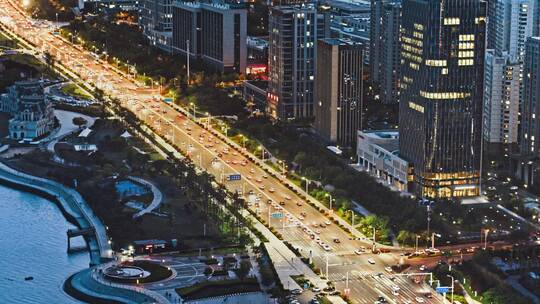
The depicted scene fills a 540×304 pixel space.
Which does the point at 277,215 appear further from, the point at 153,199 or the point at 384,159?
the point at 384,159

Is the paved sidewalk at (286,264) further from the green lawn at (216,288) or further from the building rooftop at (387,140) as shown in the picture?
the building rooftop at (387,140)

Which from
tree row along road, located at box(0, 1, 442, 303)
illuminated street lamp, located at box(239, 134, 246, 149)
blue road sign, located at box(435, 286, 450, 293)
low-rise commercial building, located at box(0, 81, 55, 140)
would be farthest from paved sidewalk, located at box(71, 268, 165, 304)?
low-rise commercial building, located at box(0, 81, 55, 140)

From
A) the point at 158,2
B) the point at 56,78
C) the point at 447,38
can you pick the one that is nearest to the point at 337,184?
the point at 447,38

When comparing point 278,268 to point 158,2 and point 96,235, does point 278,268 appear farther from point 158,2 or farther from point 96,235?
point 158,2

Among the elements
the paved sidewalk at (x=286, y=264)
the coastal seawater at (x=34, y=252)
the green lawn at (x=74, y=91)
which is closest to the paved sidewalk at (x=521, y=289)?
the paved sidewalk at (x=286, y=264)

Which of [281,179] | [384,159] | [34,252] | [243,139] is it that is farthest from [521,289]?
[243,139]

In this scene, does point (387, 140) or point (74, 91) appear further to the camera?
point (74, 91)
